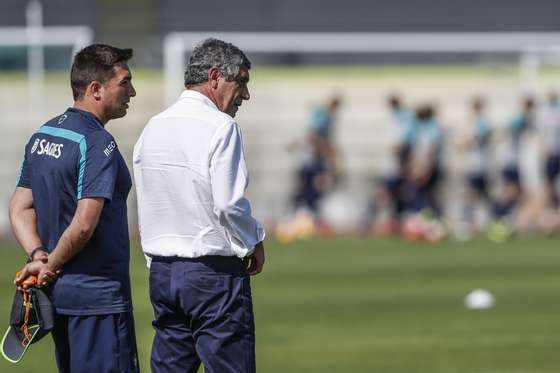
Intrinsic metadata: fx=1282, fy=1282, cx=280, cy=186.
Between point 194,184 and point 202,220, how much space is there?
0.17 meters

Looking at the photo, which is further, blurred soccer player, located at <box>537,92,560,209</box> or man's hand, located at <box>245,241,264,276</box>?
blurred soccer player, located at <box>537,92,560,209</box>

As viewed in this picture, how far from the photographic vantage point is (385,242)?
20812 mm

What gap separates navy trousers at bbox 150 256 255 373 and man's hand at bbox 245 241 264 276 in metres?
0.09

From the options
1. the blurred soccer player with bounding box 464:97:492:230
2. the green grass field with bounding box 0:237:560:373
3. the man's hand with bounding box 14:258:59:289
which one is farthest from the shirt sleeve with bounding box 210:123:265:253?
the blurred soccer player with bounding box 464:97:492:230

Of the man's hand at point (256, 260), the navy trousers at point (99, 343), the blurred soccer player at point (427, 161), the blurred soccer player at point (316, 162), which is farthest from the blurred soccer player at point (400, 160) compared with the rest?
the navy trousers at point (99, 343)

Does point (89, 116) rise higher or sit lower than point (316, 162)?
lower

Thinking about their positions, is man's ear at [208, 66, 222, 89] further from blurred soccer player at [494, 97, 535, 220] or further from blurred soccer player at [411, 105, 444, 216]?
blurred soccer player at [494, 97, 535, 220]

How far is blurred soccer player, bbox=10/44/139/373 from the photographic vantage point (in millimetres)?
5613

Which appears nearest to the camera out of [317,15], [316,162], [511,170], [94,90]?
[94,90]

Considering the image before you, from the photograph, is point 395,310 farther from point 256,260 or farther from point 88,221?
point 88,221

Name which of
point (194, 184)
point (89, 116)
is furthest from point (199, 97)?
point (89, 116)

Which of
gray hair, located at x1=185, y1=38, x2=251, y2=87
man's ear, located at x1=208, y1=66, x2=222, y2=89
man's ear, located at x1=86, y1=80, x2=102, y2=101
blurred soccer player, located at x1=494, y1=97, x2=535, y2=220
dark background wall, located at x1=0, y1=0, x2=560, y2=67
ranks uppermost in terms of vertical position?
dark background wall, located at x1=0, y1=0, x2=560, y2=67

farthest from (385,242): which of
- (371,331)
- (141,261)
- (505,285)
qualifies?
(371,331)

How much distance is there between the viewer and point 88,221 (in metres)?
5.55
